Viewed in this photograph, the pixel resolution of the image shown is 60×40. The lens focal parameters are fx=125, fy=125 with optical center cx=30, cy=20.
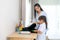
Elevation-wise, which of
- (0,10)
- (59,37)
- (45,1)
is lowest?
(59,37)

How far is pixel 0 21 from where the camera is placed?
1.75 metres

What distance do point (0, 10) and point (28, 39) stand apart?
0.63m

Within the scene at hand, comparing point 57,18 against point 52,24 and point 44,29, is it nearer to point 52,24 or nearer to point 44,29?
point 52,24

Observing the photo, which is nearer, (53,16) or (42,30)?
(42,30)

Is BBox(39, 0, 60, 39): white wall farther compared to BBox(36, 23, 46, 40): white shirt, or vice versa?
BBox(39, 0, 60, 39): white wall

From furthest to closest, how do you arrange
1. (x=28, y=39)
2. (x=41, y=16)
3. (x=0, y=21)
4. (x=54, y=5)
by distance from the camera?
(x=54, y=5) < (x=41, y=16) < (x=28, y=39) < (x=0, y=21)

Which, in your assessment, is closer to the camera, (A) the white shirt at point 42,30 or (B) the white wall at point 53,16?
(A) the white shirt at point 42,30

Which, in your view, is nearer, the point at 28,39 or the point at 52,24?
the point at 28,39

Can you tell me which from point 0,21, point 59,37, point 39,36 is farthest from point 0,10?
point 59,37

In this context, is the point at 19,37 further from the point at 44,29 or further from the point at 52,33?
the point at 52,33

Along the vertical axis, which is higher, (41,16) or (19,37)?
(41,16)

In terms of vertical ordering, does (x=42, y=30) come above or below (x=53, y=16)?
below

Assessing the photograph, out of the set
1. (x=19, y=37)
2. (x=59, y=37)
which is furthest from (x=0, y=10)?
(x=59, y=37)

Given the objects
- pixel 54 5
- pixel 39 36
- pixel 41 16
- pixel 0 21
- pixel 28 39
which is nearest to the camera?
pixel 0 21
